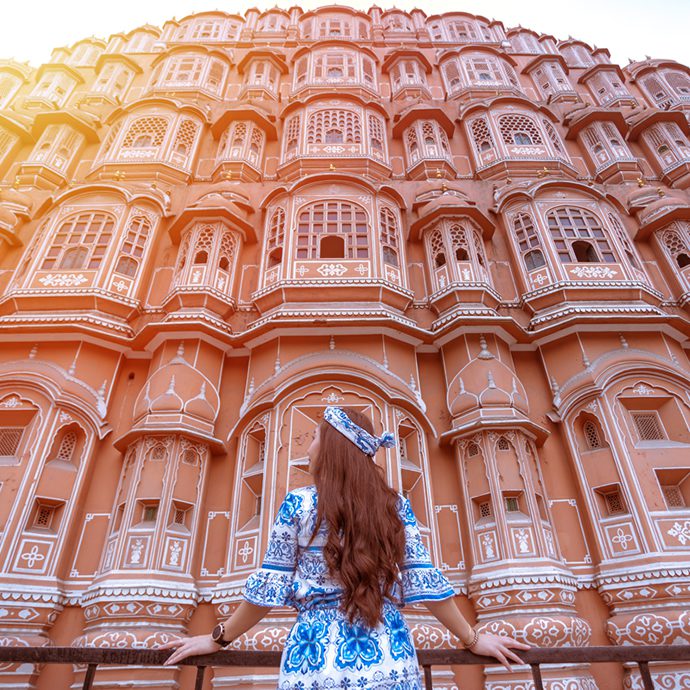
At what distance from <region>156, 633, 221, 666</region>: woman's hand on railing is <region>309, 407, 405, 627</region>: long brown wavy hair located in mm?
751

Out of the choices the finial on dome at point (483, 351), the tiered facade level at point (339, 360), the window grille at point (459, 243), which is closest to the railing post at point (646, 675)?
the tiered facade level at point (339, 360)

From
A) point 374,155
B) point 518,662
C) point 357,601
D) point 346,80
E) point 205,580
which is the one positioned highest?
point 346,80

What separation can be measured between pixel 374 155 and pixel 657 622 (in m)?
13.5

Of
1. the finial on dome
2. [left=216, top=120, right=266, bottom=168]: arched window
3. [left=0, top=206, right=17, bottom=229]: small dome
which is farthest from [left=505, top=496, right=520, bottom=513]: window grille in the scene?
[left=0, top=206, right=17, bottom=229]: small dome

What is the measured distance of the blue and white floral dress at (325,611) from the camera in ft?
6.90

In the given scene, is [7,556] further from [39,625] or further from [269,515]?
[269,515]

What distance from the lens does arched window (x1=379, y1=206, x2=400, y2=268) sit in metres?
12.5

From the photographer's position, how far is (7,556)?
27.3 ft

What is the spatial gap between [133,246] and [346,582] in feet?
40.1

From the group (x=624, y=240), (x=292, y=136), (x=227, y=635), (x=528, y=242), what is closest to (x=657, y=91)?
(x=624, y=240)

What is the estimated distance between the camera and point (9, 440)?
990 cm

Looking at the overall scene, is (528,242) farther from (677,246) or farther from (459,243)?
(677,246)

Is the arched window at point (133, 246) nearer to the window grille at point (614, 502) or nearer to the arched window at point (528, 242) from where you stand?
the arched window at point (528, 242)

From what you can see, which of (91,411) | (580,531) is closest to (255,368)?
(91,411)
